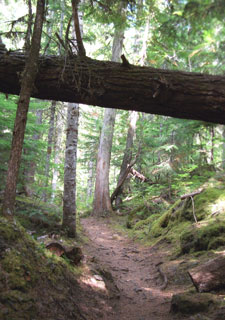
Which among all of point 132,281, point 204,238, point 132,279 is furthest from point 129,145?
point 132,281

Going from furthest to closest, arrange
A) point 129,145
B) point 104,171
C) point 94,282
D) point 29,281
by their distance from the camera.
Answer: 1. point 129,145
2. point 104,171
3. point 94,282
4. point 29,281

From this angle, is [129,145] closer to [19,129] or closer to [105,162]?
[105,162]

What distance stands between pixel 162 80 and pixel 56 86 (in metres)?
1.65

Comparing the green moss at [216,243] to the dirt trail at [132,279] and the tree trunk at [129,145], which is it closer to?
the dirt trail at [132,279]

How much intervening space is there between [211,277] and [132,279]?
97.1 inches

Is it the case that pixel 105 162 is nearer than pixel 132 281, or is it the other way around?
pixel 132 281

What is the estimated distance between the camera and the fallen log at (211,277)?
12.8 feet

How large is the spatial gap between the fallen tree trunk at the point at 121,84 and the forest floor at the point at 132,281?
3266 mm

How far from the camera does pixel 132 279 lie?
591 cm

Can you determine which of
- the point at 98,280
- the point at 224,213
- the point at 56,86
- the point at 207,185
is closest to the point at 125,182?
the point at 207,185

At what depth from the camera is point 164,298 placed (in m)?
4.58

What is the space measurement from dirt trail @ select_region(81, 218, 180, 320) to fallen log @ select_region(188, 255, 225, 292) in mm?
690

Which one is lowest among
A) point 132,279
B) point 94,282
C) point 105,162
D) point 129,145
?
point 132,279

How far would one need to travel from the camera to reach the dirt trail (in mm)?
4102
